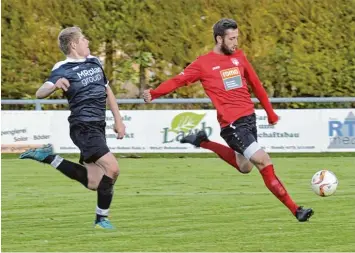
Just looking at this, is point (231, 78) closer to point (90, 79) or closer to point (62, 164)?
point (90, 79)

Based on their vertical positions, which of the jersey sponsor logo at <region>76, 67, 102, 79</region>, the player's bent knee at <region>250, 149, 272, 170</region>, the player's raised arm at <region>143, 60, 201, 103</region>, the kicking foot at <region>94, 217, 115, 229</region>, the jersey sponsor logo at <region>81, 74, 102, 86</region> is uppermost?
the jersey sponsor logo at <region>76, 67, 102, 79</region>

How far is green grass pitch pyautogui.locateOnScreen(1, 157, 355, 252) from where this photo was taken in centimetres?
1005

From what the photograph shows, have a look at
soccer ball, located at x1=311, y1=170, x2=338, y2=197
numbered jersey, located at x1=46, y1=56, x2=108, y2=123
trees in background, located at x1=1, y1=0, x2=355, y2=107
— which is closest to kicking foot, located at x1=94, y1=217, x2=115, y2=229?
numbered jersey, located at x1=46, y1=56, x2=108, y2=123

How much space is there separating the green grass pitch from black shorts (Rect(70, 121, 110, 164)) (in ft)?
2.49

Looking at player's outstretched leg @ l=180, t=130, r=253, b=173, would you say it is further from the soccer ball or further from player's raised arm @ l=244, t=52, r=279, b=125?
the soccer ball

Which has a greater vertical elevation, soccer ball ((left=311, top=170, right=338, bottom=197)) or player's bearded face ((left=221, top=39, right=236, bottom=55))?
player's bearded face ((left=221, top=39, right=236, bottom=55))

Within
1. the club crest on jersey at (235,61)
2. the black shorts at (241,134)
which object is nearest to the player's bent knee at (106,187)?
the black shorts at (241,134)

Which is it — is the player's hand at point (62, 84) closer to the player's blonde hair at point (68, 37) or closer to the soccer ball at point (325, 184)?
the player's blonde hair at point (68, 37)

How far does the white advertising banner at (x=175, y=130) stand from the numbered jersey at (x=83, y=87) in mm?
12656

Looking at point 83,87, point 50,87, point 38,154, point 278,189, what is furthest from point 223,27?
point 38,154

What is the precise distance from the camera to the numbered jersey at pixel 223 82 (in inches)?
471

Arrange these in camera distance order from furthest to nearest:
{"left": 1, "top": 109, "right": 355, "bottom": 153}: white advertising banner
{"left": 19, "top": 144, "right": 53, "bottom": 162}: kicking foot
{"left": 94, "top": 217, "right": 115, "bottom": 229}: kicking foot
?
{"left": 1, "top": 109, "right": 355, "bottom": 153}: white advertising banner
{"left": 19, "top": 144, "right": 53, "bottom": 162}: kicking foot
{"left": 94, "top": 217, "right": 115, "bottom": 229}: kicking foot

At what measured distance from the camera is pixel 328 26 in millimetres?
28391

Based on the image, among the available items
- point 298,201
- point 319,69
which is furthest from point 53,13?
point 298,201
